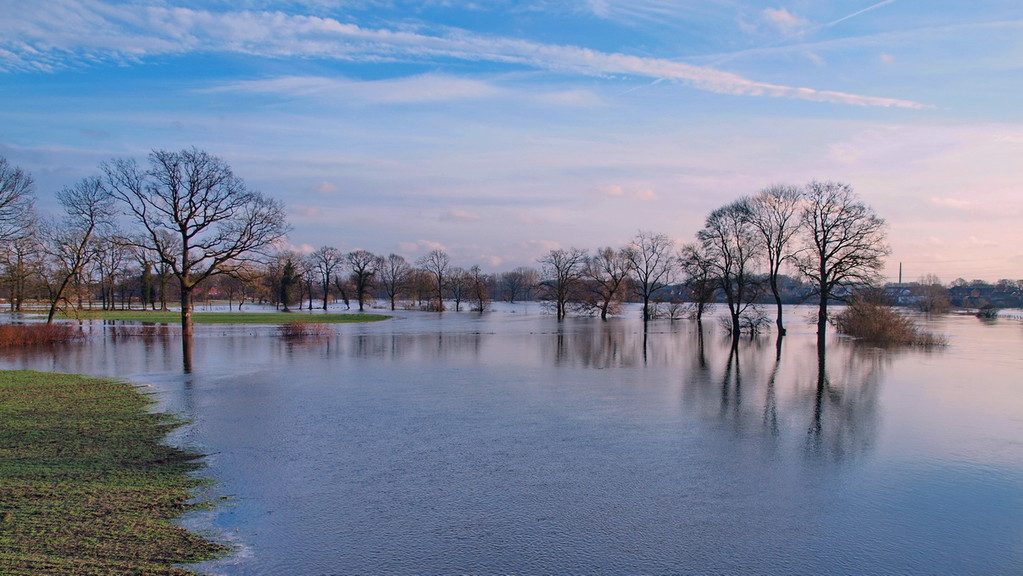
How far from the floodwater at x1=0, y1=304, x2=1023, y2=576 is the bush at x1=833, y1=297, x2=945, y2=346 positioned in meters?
13.3

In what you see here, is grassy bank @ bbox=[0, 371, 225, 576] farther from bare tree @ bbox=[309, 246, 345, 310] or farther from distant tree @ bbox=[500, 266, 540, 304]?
distant tree @ bbox=[500, 266, 540, 304]

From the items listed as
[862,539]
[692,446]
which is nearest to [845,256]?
[692,446]

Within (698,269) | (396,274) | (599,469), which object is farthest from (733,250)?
(396,274)

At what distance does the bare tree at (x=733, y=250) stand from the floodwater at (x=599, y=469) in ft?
63.5

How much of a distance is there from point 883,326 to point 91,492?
34.5 m

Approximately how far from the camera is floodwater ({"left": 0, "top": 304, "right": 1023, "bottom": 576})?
5.14m

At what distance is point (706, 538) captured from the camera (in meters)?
5.43

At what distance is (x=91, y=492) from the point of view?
5793 millimetres

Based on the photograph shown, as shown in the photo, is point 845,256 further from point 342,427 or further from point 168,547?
point 168,547

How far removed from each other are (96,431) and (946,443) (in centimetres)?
1279

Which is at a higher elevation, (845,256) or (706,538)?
(845,256)

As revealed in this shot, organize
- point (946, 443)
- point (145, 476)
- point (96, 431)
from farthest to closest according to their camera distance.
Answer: point (946, 443), point (96, 431), point (145, 476)

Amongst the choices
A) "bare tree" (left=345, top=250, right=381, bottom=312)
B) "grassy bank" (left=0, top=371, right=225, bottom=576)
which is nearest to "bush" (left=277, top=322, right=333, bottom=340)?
"grassy bank" (left=0, top=371, right=225, bottom=576)

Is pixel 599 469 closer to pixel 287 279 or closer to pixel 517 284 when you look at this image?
pixel 287 279
